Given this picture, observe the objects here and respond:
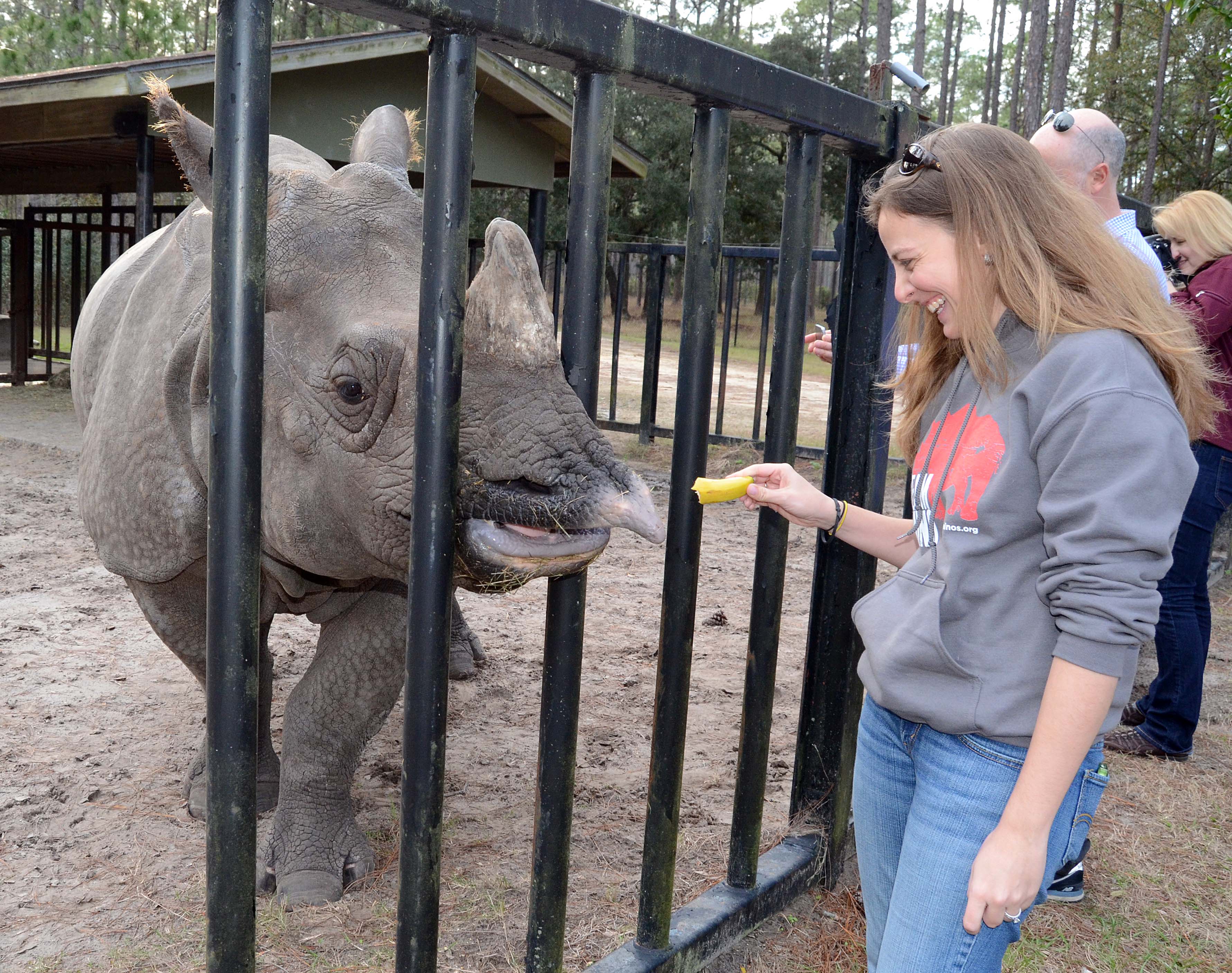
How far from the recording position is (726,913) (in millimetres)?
2656

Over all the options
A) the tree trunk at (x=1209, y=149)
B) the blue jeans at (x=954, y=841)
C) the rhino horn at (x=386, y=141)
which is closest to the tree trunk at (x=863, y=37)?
the tree trunk at (x=1209, y=149)

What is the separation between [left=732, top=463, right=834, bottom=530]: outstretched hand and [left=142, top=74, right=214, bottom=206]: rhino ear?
149 centimetres

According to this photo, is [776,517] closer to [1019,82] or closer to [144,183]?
[144,183]

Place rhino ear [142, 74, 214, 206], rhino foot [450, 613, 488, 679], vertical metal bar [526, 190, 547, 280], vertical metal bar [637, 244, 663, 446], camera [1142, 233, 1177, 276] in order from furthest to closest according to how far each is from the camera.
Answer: vertical metal bar [637, 244, 663, 446] < vertical metal bar [526, 190, 547, 280] < rhino foot [450, 613, 488, 679] < camera [1142, 233, 1177, 276] < rhino ear [142, 74, 214, 206]

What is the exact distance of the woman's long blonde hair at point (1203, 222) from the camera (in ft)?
15.0

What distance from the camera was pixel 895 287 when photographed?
194 cm

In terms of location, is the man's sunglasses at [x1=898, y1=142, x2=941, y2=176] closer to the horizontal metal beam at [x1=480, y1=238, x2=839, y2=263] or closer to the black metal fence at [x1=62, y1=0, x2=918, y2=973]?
the black metal fence at [x1=62, y1=0, x2=918, y2=973]

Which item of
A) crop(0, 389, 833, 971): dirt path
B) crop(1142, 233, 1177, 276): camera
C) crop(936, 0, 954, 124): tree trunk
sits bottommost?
crop(0, 389, 833, 971): dirt path

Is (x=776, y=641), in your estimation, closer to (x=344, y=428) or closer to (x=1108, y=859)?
(x=344, y=428)

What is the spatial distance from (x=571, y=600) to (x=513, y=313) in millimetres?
586

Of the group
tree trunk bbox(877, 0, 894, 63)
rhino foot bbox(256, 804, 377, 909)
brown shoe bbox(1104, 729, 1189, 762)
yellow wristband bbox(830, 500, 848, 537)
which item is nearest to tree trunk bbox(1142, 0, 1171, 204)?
tree trunk bbox(877, 0, 894, 63)

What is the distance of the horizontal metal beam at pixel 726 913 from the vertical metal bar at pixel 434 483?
2.43 ft

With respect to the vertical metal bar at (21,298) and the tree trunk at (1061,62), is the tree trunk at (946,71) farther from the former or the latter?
the vertical metal bar at (21,298)

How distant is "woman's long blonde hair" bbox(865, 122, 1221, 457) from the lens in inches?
69.2
